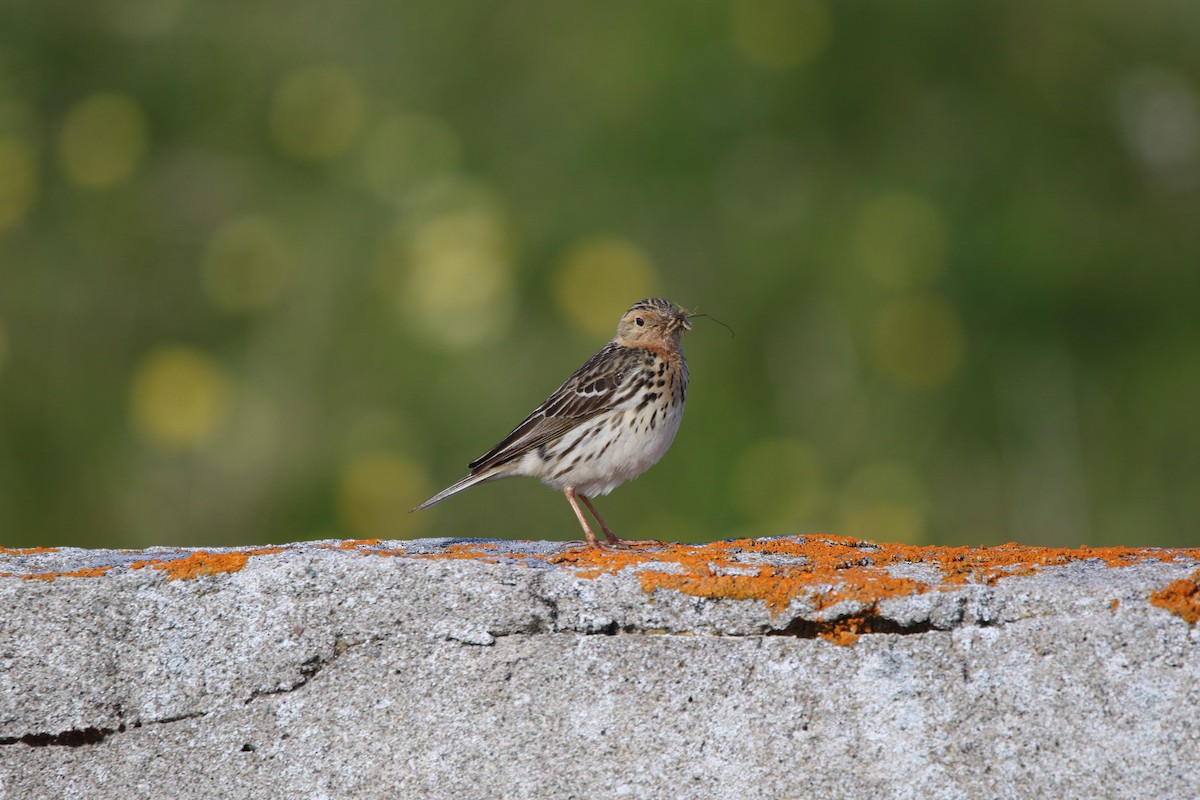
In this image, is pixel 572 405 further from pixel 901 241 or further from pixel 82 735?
pixel 901 241

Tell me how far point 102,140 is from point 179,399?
2279 millimetres

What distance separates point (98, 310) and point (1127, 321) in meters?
6.77

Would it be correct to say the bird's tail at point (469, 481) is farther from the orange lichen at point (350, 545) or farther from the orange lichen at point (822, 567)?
the orange lichen at point (822, 567)

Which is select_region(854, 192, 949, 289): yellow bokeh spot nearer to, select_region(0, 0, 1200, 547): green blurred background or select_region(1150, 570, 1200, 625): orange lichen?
select_region(0, 0, 1200, 547): green blurred background

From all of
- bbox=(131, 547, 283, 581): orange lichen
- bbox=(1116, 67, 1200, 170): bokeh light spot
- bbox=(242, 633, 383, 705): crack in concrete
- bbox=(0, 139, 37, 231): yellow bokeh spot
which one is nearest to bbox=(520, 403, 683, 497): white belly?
bbox=(131, 547, 283, 581): orange lichen

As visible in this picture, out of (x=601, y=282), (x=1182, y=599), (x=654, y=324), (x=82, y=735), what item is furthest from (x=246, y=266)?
(x=1182, y=599)

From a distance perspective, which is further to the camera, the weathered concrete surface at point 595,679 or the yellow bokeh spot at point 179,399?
the yellow bokeh spot at point 179,399

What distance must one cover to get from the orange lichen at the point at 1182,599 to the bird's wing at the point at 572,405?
3.29 m

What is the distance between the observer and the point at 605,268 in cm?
921

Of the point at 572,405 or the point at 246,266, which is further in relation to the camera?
the point at 246,266

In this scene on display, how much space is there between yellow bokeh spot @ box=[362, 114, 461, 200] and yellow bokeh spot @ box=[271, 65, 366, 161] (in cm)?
21

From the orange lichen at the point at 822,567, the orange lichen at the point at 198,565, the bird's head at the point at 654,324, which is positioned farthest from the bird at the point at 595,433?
the orange lichen at the point at 198,565

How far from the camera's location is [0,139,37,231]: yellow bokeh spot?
33.1 feet

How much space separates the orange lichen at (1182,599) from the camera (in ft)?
11.4
